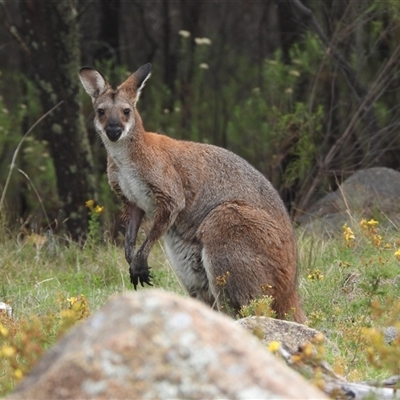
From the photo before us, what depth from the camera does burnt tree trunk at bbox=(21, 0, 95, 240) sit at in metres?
10.9

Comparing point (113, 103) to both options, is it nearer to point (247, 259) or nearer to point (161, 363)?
point (247, 259)

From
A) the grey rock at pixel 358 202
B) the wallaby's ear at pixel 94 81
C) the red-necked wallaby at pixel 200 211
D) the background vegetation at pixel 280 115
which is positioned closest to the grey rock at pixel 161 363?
the red-necked wallaby at pixel 200 211

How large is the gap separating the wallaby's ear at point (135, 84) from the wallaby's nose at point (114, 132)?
1.36 feet

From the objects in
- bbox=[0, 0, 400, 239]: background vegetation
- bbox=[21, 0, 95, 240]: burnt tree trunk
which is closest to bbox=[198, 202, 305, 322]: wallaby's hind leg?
bbox=[0, 0, 400, 239]: background vegetation

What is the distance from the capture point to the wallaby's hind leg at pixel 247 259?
653cm

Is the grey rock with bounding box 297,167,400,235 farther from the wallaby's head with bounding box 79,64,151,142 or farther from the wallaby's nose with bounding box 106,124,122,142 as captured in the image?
the wallaby's nose with bounding box 106,124,122,142

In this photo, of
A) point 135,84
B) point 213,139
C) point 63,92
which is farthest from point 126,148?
point 213,139

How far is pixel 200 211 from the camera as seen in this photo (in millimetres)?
6977

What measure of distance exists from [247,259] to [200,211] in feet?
1.88

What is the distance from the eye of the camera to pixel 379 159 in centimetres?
1144

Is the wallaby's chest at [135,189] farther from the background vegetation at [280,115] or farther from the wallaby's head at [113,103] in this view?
the background vegetation at [280,115]

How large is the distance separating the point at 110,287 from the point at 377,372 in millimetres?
3163

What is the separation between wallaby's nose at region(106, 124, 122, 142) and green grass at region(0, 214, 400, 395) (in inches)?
42.2

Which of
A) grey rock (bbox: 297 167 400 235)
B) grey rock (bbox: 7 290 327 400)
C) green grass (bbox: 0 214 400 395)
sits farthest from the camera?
grey rock (bbox: 297 167 400 235)
